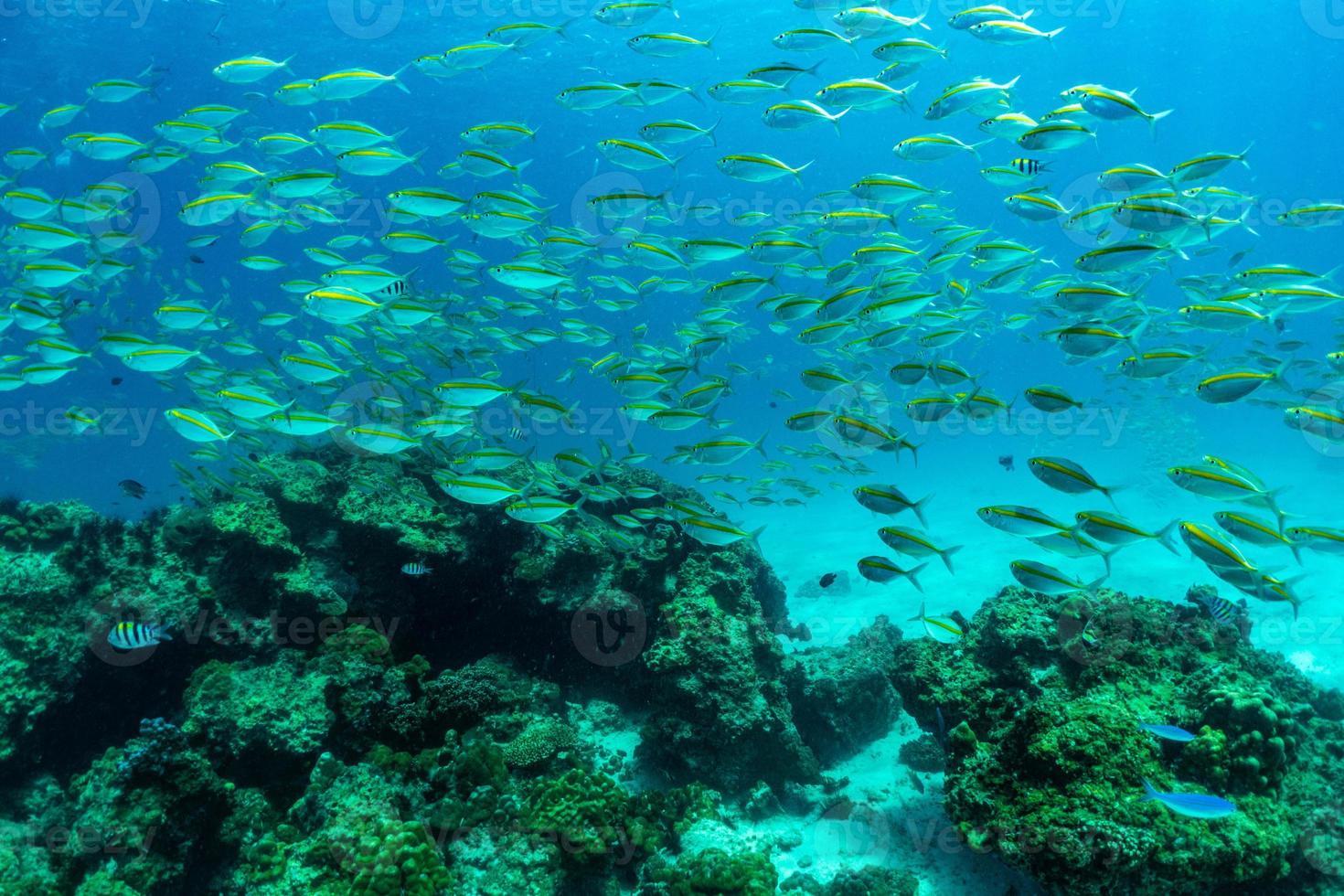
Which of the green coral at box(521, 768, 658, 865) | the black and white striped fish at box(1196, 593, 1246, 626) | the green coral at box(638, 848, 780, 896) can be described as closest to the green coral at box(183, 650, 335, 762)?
the green coral at box(521, 768, 658, 865)

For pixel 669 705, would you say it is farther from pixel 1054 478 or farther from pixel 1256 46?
pixel 1256 46

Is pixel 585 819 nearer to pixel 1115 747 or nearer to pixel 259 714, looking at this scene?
pixel 259 714

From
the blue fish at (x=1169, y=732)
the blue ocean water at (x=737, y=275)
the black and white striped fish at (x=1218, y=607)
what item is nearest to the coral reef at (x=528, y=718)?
the blue fish at (x=1169, y=732)

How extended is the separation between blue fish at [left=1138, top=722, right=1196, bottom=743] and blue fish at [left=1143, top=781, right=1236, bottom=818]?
49 centimetres

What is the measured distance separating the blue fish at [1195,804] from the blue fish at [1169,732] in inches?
19.3

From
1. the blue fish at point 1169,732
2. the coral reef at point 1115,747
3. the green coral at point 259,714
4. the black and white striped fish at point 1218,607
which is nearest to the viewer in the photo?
the coral reef at point 1115,747

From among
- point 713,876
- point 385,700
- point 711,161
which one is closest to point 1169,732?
point 713,876

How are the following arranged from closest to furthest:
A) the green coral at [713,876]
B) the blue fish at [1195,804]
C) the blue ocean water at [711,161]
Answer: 1. the blue fish at [1195,804]
2. the green coral at [713,876]
3. the blue ocean water at [711,161]

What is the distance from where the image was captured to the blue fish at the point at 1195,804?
317 cm

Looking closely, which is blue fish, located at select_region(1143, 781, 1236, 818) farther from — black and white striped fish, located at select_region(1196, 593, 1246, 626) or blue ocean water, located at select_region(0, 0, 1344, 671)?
black and white striped fish, located at select_region(1196, 593, 1246, 626)

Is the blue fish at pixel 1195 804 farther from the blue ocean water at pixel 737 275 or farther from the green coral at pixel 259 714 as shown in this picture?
the green coral at pixel 259 714

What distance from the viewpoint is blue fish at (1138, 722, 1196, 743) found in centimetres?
373

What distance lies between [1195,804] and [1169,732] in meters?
0.61

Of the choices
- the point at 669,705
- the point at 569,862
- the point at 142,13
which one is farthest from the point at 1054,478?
the point at 142,13
